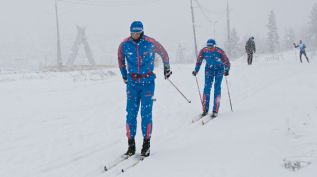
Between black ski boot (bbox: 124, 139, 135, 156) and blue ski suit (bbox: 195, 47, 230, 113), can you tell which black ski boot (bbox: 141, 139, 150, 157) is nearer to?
black ski boot (bbox: 124, 139, 135, 156)

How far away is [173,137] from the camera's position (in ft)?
24.5

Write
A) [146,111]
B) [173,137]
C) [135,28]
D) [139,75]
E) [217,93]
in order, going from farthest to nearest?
1. [217,93]
2. [173,137]
3. [146,111]
4. [139,75]
5. [135,28]

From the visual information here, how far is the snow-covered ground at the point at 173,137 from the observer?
5203 mm

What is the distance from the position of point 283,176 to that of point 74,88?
13.3 m

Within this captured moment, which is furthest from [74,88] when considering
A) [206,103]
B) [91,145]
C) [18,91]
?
[91,145]

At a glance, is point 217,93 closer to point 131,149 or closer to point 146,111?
point 146,111

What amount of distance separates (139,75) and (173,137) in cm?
186

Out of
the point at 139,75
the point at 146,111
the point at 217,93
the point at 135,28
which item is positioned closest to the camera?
the point at 135,28

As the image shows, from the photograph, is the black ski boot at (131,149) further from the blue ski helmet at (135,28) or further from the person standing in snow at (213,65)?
the person standing in snow at (213,65)

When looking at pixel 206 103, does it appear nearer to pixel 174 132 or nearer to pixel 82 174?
pixel 174 132

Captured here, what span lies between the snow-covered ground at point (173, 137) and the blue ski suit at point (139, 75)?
0.66 m

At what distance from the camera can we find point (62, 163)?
20.2 feet

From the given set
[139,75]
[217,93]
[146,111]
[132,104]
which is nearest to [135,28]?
[139,75]

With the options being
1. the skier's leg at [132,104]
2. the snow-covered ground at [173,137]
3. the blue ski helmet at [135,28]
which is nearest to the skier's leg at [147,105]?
the skier's leg at [132,104]
